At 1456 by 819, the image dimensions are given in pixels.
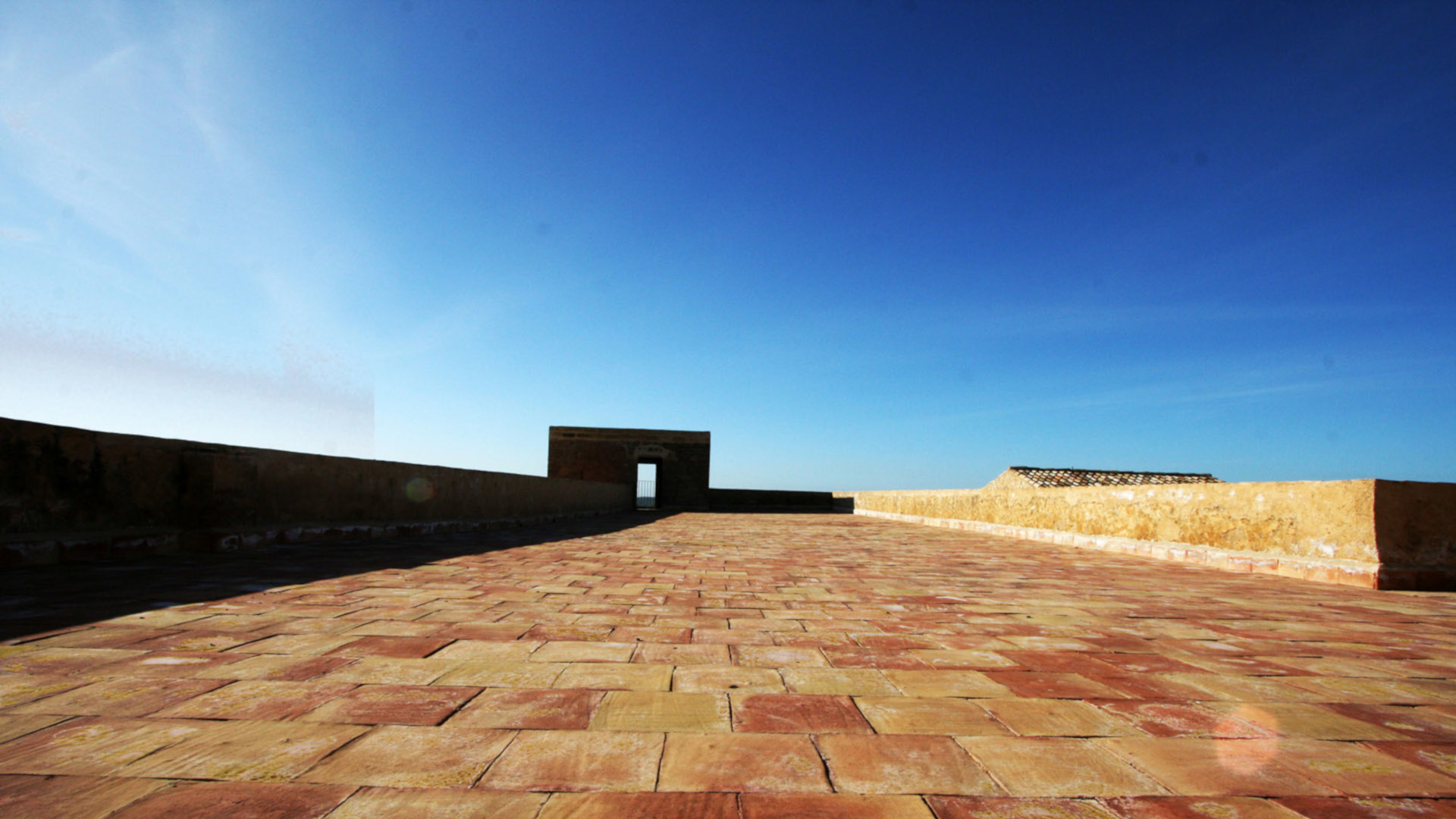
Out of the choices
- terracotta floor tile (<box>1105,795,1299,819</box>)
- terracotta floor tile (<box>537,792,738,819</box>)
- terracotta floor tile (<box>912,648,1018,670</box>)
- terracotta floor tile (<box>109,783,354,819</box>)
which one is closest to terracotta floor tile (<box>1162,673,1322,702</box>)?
terracotta floor tile (<box>912,648,1018,670</box>)

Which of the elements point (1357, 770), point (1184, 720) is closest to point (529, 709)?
point (1184, 720)

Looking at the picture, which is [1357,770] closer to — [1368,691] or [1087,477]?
[1368,691]

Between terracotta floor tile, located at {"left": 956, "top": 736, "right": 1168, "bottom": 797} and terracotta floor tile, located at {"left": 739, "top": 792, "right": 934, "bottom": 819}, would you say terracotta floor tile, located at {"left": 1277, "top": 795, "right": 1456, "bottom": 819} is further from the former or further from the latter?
terracotta floor tile, located at {"left": 739, "top": 792, "right": 934, "bottom": 819}

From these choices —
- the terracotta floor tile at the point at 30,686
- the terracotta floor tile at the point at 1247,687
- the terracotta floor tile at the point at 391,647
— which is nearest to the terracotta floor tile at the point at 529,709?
the terracotta floor tile at the point at 391,647

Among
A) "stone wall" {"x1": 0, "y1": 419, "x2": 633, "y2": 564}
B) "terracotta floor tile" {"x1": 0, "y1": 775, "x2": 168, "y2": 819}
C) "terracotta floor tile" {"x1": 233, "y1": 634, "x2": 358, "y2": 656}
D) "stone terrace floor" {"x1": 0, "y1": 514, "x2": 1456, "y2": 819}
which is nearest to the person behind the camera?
"terracotta floor tile" {"x1": 0, "y1": 775, "x2": 168, "y2": 819}

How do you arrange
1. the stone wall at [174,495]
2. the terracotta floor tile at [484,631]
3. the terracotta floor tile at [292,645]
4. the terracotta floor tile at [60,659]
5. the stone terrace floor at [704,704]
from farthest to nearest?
the stone wall at [174,495]
the terracotta floor tile at [484,631]
the terracotta floor tile at [292,645]
the terracotta floor tile at [60,659]
the stone terrace floor at [704,704]

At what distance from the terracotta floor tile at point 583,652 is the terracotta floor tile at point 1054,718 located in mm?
1255

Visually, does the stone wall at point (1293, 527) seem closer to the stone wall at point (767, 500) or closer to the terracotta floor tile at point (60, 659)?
the terracotta floor tile at point (60, 659)

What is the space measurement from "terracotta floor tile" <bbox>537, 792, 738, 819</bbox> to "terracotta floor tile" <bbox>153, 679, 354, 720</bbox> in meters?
0.93

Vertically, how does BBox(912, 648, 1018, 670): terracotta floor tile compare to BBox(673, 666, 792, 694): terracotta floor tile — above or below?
below

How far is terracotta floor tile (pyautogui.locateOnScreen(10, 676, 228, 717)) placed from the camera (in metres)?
1.71

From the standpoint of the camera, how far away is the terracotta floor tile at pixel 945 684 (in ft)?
6.74

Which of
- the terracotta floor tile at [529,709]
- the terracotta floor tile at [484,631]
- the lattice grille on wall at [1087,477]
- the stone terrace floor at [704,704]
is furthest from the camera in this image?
the lattice grille on wall at [1087,477]

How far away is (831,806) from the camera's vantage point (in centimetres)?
132
